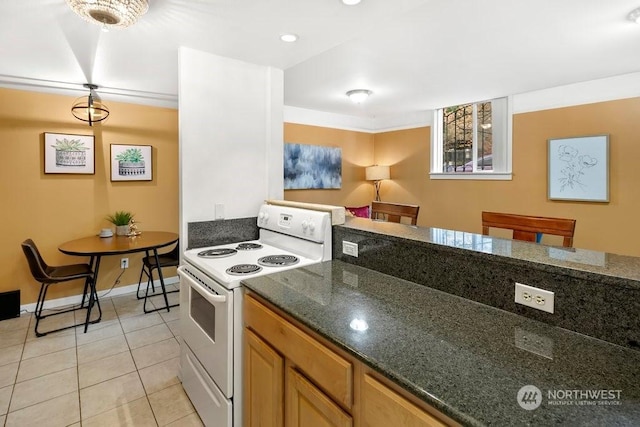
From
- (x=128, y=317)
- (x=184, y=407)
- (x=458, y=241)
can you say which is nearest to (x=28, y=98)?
(x=128, y=317)

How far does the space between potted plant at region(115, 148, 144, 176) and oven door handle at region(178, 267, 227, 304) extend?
236 cm

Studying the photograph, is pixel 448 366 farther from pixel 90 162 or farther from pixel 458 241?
pixel 90 162

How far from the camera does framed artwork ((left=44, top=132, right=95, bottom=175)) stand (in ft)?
10.7

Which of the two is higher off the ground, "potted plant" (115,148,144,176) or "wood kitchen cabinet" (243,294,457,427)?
"potted plant" (115,148,144,176)

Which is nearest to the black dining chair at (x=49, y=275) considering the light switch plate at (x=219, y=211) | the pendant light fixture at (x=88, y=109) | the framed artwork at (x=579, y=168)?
the pendant light fixture at (x=88, y=109)

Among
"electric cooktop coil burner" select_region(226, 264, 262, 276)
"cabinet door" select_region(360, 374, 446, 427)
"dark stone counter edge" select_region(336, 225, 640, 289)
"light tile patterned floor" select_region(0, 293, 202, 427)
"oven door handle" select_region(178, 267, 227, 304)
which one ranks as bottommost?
"light tile patterned floor" select_region(0, 293, 202, 427)

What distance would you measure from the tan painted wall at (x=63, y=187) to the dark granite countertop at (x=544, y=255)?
3225 millimetres

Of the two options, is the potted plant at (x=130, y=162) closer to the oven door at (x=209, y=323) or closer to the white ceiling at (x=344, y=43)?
the white ceiling at (x=344, y=43)

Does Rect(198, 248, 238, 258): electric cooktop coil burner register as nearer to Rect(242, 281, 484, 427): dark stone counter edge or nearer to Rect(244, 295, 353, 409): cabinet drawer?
Rect(244, 295, 353, 409): cabinet drawer

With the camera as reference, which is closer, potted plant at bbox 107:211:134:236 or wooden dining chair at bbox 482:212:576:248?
wooden dining chair at bbox 482:212:576:248

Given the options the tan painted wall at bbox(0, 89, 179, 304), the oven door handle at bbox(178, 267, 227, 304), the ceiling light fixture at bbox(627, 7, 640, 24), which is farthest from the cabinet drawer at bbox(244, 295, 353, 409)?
the tan painted wall at bbox(0, 89, 179, 304)

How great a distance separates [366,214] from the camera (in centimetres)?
511

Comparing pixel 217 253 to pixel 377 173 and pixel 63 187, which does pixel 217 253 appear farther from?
pixel 377 173

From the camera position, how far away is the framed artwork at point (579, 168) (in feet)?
10.9
